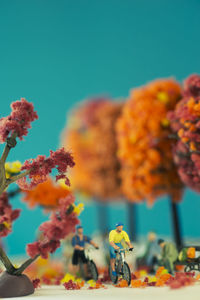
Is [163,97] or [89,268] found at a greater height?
[163,97]

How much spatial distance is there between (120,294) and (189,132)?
4.32 ft

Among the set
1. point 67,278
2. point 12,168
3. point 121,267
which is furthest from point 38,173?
point 67,278

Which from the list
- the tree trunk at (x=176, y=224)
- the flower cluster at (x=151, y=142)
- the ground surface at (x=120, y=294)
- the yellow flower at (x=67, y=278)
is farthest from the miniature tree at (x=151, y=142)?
the ground surface at (x=120, y=294)

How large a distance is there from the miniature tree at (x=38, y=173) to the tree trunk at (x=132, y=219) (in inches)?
99.9

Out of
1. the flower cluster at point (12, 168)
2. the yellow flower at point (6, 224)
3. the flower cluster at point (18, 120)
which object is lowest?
the yellow flower at point (6, 224)

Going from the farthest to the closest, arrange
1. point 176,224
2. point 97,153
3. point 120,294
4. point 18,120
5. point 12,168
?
1. point 97,153
2. point 176,224
3. point 12,168
4. point 18,120
5. point 120,294

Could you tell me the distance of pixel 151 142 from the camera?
12.4 ft

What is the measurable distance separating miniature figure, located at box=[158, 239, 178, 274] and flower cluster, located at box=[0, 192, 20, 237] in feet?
4.06

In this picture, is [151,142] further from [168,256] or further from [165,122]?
[168,256]

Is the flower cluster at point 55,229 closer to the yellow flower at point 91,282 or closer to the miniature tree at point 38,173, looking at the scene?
the miniature tree at point 38,173

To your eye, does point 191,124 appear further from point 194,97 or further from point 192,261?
point 192,261

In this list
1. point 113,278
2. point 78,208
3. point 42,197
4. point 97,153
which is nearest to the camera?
point 78,208

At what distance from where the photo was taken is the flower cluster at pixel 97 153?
4707mm

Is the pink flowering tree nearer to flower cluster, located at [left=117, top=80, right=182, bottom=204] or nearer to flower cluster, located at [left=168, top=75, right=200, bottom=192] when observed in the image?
flower cluster, located at [left=168, top=75, right=200, bottom=192]
